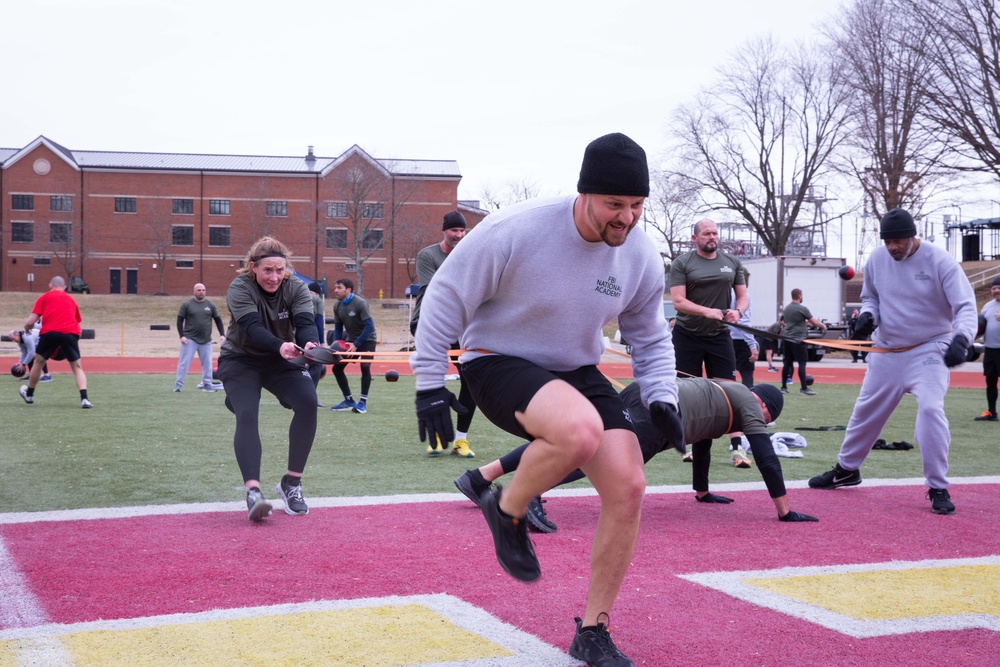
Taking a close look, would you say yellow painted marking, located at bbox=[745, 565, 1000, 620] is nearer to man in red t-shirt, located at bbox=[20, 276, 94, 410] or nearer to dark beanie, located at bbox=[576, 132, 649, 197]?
dark beanie, located at bbox=[576, 132, 649, 197]

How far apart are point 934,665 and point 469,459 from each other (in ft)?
19.7

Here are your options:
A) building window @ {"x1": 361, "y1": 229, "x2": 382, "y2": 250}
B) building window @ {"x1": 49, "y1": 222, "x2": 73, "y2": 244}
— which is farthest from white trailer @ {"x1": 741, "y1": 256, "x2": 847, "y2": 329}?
building window @ {"x1": 49, "y1": 222, "x2": 73, "y2": 244}

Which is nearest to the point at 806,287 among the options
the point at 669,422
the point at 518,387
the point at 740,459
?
the point at 740,459

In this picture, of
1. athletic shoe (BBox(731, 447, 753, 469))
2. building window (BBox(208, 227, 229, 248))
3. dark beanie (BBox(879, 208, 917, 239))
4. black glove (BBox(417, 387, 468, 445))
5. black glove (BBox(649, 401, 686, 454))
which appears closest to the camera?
black glove (BBox(417, 387, 468, 445))

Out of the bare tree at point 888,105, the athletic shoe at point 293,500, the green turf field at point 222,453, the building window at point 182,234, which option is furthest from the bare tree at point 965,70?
the building window at point 182,234

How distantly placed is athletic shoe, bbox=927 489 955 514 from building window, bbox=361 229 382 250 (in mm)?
61386

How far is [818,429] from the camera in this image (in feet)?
41.0

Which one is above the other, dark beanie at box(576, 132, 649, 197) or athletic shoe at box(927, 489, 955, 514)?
dark beanie at box(576, 132, 649, 197)

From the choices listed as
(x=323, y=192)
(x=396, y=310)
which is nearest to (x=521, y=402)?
(x=396, y=310)

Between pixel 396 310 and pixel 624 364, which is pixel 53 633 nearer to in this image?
pixel 624 364

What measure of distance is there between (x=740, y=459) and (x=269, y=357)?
15.0 feet

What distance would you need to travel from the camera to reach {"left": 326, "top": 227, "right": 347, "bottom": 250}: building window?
6694 cm

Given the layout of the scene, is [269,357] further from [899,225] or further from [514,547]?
[899,225]

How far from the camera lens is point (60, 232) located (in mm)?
68062
